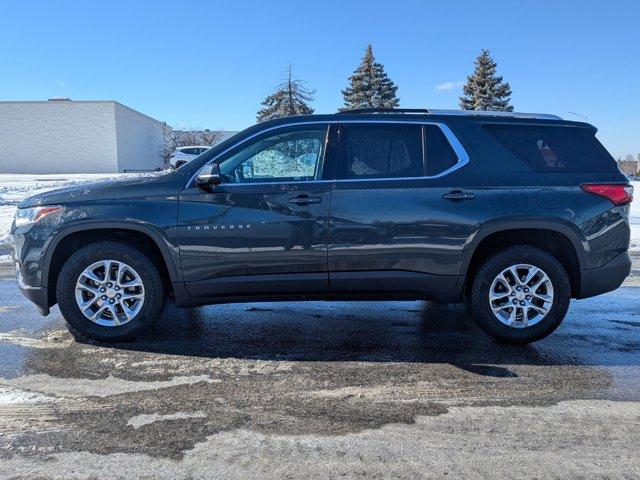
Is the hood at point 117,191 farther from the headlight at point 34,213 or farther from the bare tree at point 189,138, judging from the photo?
the bare tree at point 189,138

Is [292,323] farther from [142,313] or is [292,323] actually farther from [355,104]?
[355,104]

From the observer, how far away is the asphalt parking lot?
2512 mm

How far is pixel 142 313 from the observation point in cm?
408

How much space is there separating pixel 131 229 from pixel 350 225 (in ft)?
5.75

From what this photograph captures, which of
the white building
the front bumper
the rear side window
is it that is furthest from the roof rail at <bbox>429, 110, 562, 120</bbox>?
the white building

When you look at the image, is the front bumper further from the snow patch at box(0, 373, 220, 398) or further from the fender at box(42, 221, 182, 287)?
the snow patch at box(0, 373, 220, 398)

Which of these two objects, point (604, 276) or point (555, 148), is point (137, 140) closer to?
point (555, 148)

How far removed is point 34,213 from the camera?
404 centimetres

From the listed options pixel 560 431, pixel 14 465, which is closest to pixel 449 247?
pixel 560 431

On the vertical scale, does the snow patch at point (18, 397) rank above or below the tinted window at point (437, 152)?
below

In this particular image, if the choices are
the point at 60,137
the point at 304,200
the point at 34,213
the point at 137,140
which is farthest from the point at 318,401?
the point at 137,140

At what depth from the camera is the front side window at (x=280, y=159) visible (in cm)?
408

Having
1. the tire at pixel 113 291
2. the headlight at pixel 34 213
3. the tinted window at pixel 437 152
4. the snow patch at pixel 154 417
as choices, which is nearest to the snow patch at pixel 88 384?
the snow patch at pixel 154 417

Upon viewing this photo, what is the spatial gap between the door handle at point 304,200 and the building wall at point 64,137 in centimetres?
4956
